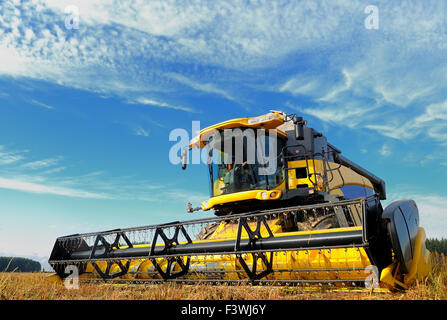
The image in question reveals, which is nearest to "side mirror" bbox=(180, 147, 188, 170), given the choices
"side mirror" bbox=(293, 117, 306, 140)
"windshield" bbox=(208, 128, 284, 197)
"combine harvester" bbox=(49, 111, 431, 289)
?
"combine harvester" bbox=(49, 111, 431, 289)

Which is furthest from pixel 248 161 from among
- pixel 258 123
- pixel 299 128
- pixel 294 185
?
pixel 299 128

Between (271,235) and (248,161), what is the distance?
7.74ft

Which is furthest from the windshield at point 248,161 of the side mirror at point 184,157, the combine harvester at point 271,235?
the side mirror at point 184,157

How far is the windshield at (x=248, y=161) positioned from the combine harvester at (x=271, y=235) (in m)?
0.02

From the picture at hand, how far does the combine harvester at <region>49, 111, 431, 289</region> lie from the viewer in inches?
167

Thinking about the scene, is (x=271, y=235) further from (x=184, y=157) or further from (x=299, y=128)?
(x=184, y=157)

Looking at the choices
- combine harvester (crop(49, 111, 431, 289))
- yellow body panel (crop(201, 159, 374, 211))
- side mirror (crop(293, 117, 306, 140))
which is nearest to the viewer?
combine harvester (crop(49, 111, 431, 289))

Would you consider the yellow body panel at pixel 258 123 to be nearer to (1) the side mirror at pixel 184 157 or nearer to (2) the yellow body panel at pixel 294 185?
(2) the yellow body panel at pixel 294 185

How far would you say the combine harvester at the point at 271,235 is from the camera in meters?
4.23

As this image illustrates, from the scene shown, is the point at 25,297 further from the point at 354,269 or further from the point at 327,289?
the point at 354,269

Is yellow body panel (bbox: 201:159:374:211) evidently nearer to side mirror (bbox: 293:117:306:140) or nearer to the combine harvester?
the combine harvester

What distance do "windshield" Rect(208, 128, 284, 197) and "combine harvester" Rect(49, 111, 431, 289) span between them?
0.07 ft

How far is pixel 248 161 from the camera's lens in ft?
23.6
